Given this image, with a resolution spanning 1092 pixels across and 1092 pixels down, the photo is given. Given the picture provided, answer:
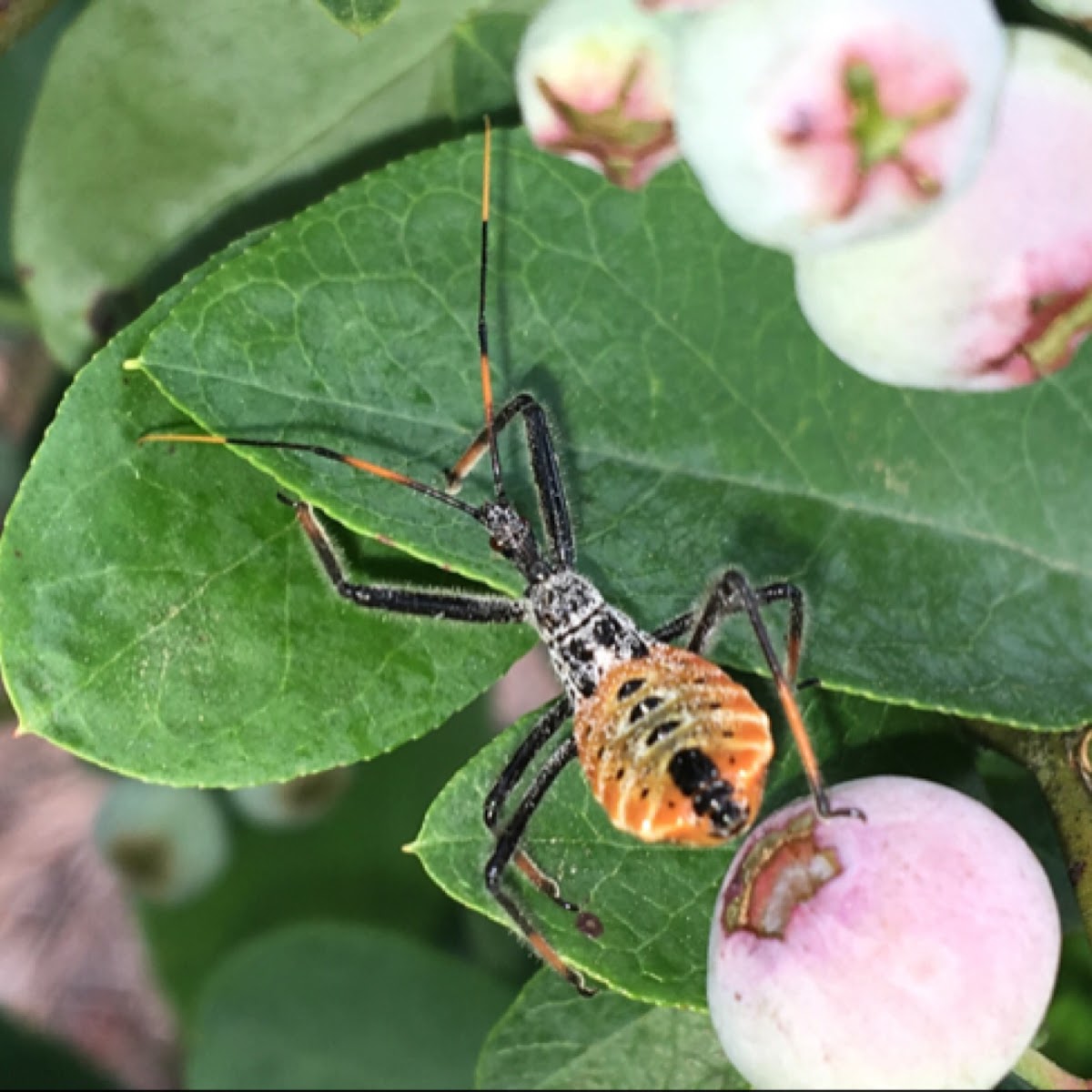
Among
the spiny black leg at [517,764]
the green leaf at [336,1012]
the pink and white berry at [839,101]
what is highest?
the pink and white berry at [839,101]

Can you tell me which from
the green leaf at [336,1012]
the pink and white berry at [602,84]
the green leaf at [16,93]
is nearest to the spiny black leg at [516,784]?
the pink and white berry at [602,84]

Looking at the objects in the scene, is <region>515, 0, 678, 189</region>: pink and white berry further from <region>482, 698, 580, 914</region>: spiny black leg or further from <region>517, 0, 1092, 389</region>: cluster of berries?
<region>482, 698, 580, 914</region>: spiny black leg

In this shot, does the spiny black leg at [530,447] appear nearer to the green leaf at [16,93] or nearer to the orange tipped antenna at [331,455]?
the orange tipped antenna at [331,455]

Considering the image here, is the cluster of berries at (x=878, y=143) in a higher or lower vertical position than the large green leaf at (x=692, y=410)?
higher

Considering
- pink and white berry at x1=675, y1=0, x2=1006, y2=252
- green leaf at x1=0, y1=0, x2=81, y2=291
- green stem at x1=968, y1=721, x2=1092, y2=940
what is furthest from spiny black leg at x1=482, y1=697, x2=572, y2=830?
green leaf at x1=0, y1=0, x2=81, y2=291

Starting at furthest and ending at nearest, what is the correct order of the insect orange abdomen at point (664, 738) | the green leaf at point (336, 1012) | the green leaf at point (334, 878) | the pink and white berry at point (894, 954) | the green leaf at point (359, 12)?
the green leaf at point (334, 878)
the green leaf at point (336, 1012)
the insect orange abdomen at point (664, 738)
the green leaf at point (359, 12)
the pink and white berry at point (894, 954)

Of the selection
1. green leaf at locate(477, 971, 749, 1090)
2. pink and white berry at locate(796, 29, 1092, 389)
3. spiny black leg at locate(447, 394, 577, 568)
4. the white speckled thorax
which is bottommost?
green leaf at locate(477, 971, 749, 1090)

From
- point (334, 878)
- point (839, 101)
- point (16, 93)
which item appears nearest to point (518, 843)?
point (839, 101)
